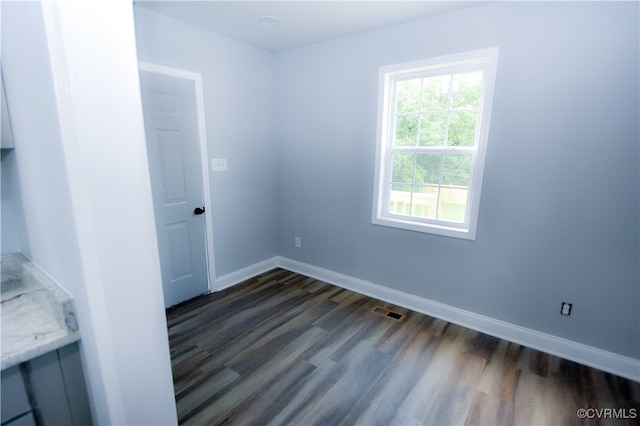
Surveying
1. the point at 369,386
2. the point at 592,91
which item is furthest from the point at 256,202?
the point at 592,91

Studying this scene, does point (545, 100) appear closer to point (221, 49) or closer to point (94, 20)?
point (94, 20)

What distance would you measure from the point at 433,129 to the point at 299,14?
143 centimetres

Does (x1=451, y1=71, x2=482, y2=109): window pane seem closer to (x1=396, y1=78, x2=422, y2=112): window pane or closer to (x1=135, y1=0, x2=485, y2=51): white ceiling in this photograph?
(x1=396, y1=78, x2=422, y2=112): window pane

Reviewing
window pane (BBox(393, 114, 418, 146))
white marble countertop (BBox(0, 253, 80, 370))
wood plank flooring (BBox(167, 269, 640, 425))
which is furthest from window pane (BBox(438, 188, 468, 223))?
white marble countertop (BBox(0, 253, 80, 370))

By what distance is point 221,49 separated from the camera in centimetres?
283

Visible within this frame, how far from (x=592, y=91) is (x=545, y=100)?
0.24 metres

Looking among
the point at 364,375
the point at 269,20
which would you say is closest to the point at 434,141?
the point at 269,20

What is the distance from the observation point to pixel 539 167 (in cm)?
208

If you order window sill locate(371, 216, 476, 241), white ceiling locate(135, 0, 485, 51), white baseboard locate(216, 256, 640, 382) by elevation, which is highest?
white ceiling locate(135, 0, 485, 51)

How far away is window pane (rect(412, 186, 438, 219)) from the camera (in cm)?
261

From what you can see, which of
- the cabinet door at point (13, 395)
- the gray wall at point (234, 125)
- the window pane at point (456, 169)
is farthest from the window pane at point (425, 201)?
the cabinet door at point (13, 395)

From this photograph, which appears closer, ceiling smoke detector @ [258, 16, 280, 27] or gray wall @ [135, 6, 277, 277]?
ceiling smoke detector @ [258, 16, 280, 27]

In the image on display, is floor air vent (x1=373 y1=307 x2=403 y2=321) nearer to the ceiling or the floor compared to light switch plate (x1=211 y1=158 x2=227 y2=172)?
nearer to the floor

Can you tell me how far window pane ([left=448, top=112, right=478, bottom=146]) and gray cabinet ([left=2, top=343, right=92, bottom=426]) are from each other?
2.62 m
